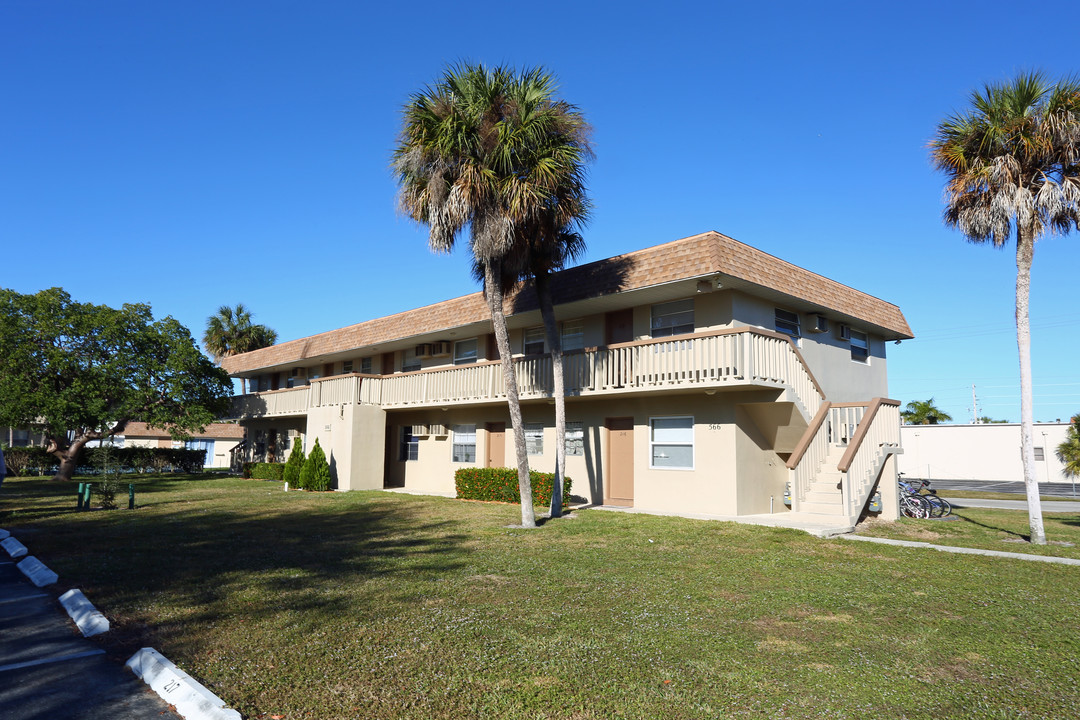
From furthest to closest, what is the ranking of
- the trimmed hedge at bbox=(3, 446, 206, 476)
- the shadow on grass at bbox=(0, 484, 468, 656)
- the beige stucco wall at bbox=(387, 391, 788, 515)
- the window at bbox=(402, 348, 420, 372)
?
the trimmed hedge at bbox=(3, 446, 206, 476), the window at bbox=(402, 348, 420, 372), the beige stucco wall at bbox=(387, 391, 788, 515), the shadow on grass at bbox=(0, 484, 468, 656)

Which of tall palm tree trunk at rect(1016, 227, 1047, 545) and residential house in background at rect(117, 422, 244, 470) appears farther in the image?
residential house in background at rect(117, 422, 244, 470)

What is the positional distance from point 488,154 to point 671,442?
824 centimetres

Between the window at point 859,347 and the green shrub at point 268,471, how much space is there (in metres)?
24.1

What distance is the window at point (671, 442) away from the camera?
17.0 m

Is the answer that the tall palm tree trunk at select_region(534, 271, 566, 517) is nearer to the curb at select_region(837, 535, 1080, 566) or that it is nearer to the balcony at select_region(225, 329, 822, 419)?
the balcony at select_region(225, 329, 822, 419)

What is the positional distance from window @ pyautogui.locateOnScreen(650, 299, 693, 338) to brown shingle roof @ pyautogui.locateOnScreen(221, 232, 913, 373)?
1.52 m

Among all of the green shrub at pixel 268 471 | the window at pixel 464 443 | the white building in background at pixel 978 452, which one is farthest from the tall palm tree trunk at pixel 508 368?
the white building in background at pixel 978 452

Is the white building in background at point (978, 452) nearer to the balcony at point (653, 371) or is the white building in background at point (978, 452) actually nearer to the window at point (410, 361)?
the window at point (410, 361)

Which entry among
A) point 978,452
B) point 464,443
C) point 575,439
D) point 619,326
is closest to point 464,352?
point 464,443

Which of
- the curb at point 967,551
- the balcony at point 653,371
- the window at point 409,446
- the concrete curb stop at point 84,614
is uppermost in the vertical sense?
the balcony at point 653,371

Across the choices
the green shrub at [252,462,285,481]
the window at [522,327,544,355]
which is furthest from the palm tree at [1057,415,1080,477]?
the green shrub at [252,462,285,481]

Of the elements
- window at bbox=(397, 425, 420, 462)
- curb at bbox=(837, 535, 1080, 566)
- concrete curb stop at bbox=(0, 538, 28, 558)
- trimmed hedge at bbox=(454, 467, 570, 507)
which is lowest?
curb at bbox=(837, 535, 1080, 566)

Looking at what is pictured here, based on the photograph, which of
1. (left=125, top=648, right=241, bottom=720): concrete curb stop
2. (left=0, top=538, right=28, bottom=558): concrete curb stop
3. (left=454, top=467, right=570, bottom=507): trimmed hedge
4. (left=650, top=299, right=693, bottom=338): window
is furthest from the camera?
(left=454, top=467, right=570, bottom=507): trimmed hedge

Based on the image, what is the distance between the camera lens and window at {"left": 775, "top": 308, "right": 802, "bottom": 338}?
701 inches
